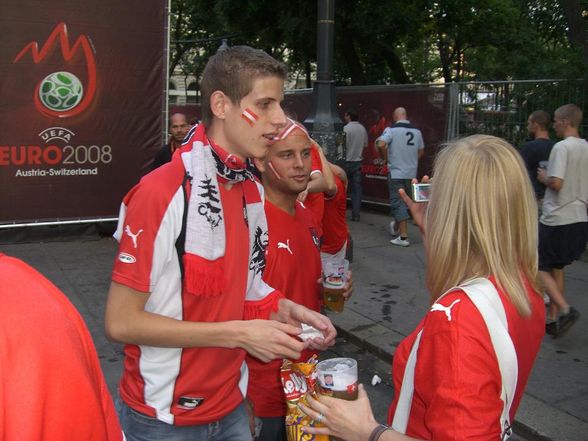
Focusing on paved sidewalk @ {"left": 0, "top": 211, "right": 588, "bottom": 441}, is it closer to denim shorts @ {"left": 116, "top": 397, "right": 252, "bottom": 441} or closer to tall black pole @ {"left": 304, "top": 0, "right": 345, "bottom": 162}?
tall black pole @ {"left": 304, "top": 0, "right": 345, "bottom": 162}

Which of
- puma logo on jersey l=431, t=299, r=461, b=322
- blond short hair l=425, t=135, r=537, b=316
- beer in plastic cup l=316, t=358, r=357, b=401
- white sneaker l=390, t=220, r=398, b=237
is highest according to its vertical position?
blond short hair l=425, t=135, r=537, b=316

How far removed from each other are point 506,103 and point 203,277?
9451 mm

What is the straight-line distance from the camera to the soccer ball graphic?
9.03 metres

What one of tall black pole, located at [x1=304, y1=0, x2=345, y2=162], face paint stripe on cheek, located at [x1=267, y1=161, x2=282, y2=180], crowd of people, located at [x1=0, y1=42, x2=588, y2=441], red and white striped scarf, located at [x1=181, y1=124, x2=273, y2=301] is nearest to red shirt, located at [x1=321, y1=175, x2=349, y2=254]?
face paint stripe on cheek, located at [x1=267, y1=161, x2=282, y2=180]

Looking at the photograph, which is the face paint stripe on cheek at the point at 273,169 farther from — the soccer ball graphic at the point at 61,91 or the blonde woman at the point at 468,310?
the soccer ball graphic at the point at 61,91

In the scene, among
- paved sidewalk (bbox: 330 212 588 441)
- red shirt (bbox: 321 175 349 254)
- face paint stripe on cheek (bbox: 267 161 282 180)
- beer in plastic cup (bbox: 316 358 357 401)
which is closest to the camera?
beer in plastic cup (bbox: 316 358 357 401)

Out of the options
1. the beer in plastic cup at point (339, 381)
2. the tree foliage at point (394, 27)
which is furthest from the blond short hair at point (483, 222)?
the tree foliage at point (394, 27)

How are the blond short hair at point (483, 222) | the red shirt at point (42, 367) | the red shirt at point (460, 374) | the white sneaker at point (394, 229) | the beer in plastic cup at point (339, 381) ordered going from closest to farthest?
the red shirt at point (42, 367)
the red shirt at point (460, 374)
the blond short hair at point (483, 222)
the beer in plastic cup at point (339, 381)
the white sneaker at point (394, 229)

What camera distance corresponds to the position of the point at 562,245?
6.23 meters

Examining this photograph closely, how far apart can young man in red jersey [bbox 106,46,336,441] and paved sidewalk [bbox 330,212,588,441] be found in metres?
2.72

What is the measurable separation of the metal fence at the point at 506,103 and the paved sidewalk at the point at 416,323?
2.23 metres

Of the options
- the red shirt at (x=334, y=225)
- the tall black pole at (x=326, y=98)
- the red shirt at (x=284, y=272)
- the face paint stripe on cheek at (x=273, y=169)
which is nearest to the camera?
the red shirt at (x=284, y=272)

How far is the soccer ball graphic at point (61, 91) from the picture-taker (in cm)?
903

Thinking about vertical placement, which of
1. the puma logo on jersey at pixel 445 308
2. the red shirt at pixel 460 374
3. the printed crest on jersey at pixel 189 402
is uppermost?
the puma logo on jersey at pixel 445 308
